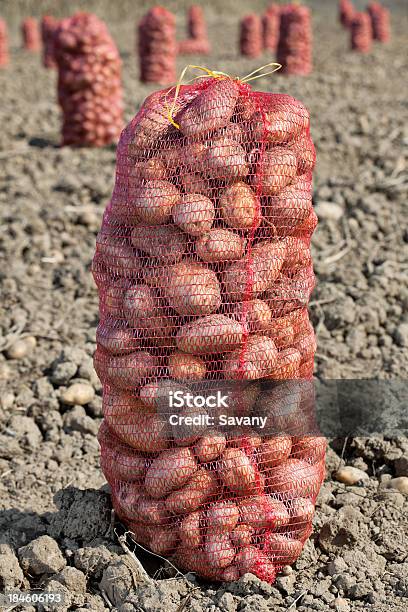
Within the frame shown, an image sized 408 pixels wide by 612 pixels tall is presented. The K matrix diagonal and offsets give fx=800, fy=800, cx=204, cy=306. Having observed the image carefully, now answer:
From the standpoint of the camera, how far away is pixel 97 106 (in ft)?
23.7

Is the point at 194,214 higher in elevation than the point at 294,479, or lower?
higher

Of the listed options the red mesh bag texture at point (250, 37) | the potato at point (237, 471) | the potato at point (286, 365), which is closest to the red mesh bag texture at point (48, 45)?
the red mesh bag texture at point (250, 37)

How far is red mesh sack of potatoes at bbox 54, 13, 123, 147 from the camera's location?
704 centimetres

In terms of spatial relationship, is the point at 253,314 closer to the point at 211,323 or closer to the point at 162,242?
the point at 211,323

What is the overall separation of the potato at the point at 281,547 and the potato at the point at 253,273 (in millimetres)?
705

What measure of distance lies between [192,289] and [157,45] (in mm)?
9523

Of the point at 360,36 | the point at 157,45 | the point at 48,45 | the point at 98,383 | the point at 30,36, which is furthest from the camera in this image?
the point at 30,36

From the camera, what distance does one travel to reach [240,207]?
2.16 metres

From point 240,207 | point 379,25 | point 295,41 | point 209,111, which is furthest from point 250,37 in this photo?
point 240,207

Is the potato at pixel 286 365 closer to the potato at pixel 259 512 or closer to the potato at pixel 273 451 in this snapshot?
the potato at pixel 273 451

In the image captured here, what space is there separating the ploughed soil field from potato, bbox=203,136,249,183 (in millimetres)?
1101

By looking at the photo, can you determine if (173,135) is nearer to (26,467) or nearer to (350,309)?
(26,467)

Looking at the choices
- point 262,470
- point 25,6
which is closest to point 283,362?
point 262,470

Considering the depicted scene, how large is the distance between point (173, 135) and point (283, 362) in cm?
70
